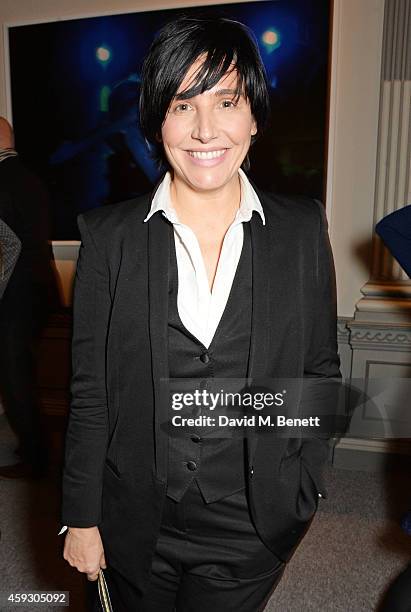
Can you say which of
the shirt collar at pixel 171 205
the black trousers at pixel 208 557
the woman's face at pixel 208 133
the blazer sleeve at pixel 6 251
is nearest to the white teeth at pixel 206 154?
the woman's face at pixel 208 133

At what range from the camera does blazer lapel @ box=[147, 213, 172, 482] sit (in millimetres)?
1021

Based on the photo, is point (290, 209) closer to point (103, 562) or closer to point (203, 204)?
point (203, 204)

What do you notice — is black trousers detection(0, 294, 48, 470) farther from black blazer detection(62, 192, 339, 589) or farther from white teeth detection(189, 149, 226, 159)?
white teeth detection(189, 149, 226, 159)

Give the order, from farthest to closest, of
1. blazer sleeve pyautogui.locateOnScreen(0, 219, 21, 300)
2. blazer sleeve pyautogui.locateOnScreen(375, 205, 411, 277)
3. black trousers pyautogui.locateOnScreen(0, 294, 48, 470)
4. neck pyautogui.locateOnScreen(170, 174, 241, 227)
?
black trousers pyautogui.locateOnScreen(0, 294, 48, 470) → blazer sleeve pyautogui.locateOnScreen(0, 219, 21, 300) → blazer sleeve pyautogui.locateOnScreen(375, 205, 411, 277) → neck pyautogui.locateOnScreen(170, 174, 241, 227)

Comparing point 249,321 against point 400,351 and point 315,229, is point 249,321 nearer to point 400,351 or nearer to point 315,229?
point 315,229

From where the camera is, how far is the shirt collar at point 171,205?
1.08 m

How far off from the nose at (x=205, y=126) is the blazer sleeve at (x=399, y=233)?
1211mm

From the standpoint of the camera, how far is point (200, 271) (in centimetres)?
107

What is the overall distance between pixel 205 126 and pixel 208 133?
2 centimetres

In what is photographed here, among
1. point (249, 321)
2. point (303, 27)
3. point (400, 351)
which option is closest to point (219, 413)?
point (249, 321)

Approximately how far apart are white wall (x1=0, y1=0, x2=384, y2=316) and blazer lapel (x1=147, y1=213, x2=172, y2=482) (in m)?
2.08

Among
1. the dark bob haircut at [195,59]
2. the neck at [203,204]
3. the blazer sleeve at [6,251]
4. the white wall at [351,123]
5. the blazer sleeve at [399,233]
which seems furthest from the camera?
the white wall at [351,123]

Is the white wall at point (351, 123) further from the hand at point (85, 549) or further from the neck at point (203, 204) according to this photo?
the hand at point (85, 549)

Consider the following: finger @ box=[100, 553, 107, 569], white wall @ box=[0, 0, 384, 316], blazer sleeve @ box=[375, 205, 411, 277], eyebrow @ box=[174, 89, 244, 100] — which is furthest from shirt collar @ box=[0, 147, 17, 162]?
finger @ box=[100, 553, 107, 569]
